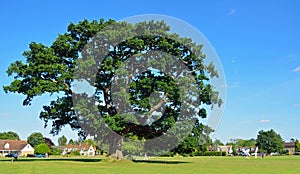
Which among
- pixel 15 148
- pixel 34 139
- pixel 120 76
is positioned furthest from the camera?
pixel 34 139

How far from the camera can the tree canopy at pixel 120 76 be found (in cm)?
3569

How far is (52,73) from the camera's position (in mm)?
37688

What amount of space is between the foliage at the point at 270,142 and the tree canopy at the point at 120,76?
11041 cm

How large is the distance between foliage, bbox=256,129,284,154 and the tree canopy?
110414 millimetres

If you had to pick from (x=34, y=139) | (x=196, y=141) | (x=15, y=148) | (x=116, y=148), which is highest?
(x=196, y=141)

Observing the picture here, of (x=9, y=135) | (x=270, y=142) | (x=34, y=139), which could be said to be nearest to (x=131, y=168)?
A: (x=270, y=142)

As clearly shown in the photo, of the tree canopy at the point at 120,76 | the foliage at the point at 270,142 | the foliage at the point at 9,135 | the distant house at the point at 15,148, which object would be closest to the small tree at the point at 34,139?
the distant house at the point at 15,148

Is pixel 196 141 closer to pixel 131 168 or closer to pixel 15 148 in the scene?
pixel 131 168

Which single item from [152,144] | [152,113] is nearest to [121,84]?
[152,113]

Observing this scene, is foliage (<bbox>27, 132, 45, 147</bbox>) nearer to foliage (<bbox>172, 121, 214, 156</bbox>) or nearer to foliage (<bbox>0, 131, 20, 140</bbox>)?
foliage (<bbox>0, 131, 20, 140</bbox>)

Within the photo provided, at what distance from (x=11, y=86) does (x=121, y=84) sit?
1086 cm

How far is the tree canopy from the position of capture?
117ft

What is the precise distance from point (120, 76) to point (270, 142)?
117 meters

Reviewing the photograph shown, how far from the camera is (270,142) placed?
142 m
